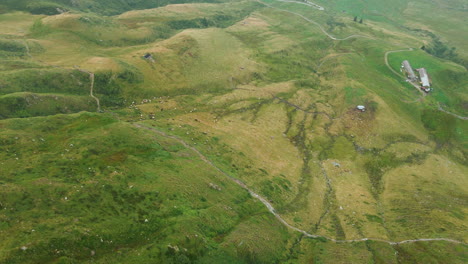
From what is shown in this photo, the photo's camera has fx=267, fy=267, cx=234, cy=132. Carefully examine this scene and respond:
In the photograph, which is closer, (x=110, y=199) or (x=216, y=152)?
(x=110, y=199)

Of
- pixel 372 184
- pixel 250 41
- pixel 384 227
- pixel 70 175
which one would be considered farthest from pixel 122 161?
pixel 250 41

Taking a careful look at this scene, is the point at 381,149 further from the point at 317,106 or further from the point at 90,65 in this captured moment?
the point at 90,65

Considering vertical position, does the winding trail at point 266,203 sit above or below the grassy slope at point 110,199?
below

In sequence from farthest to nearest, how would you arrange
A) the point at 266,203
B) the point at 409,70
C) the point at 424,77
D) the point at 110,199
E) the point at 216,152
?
the point at 409,70
the point at 424,77
the point at 216,152
the point at 266,203
the point at 110,199

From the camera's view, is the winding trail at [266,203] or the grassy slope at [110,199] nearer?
the grassy slope at [110,199]

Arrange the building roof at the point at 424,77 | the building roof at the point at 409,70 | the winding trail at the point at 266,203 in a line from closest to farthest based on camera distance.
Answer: the winding trail at the point at 266,203
the building roof at the point at 424,77
the building roof at the point at 409,70

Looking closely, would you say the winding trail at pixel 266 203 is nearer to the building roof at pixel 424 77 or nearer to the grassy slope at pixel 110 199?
the grassy slope at pixel 110 199

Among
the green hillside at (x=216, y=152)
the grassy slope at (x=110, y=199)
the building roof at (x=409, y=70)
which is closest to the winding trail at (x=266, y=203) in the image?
the green hillside at (x=216, y=152)

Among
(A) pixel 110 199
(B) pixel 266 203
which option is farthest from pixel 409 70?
(A) pixel 110 199

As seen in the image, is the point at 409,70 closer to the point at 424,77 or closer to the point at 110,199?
the point at 424,77
